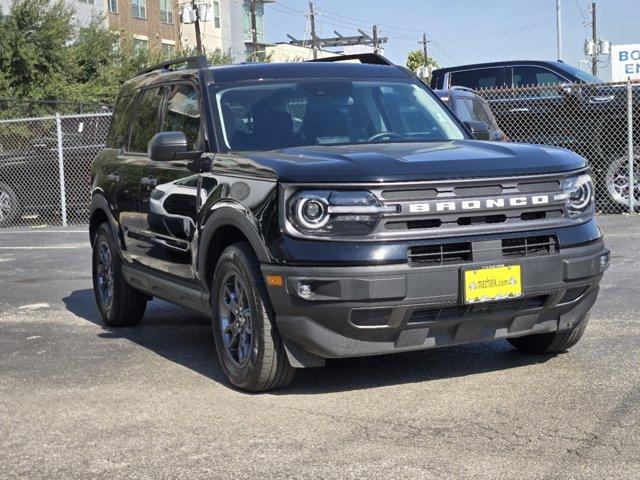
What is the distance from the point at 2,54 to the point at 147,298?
34167 millimetres

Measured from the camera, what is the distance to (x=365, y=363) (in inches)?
258

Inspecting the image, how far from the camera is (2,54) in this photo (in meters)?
40.2

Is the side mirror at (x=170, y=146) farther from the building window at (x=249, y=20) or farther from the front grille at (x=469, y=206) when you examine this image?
the building window at (x=249, y=20)

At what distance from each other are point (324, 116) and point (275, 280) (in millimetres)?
1625

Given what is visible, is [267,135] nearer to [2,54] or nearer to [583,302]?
[583,302]

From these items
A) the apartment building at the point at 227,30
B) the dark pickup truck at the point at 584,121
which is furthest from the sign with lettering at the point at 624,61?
the apartment building at the point at 227,30

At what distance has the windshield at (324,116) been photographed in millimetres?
6562

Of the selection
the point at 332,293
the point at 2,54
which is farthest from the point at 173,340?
the point at 2,54

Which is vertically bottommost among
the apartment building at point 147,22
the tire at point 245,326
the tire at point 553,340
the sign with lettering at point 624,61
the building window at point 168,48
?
the tire at point 553,340

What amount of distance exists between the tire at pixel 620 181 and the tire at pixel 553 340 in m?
10.0

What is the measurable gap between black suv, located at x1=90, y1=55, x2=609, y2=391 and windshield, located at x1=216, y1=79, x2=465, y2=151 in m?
0.01

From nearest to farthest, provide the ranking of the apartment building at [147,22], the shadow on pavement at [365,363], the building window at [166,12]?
the shadow on pavement at [365,363]
the apartment building at [147,22]
the building window at [166,12]

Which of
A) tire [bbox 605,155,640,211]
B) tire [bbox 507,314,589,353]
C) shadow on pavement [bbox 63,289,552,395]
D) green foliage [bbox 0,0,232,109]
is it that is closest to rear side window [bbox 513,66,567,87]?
tire [bbox 605,155,640,211]

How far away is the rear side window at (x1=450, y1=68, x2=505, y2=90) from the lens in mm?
17875
